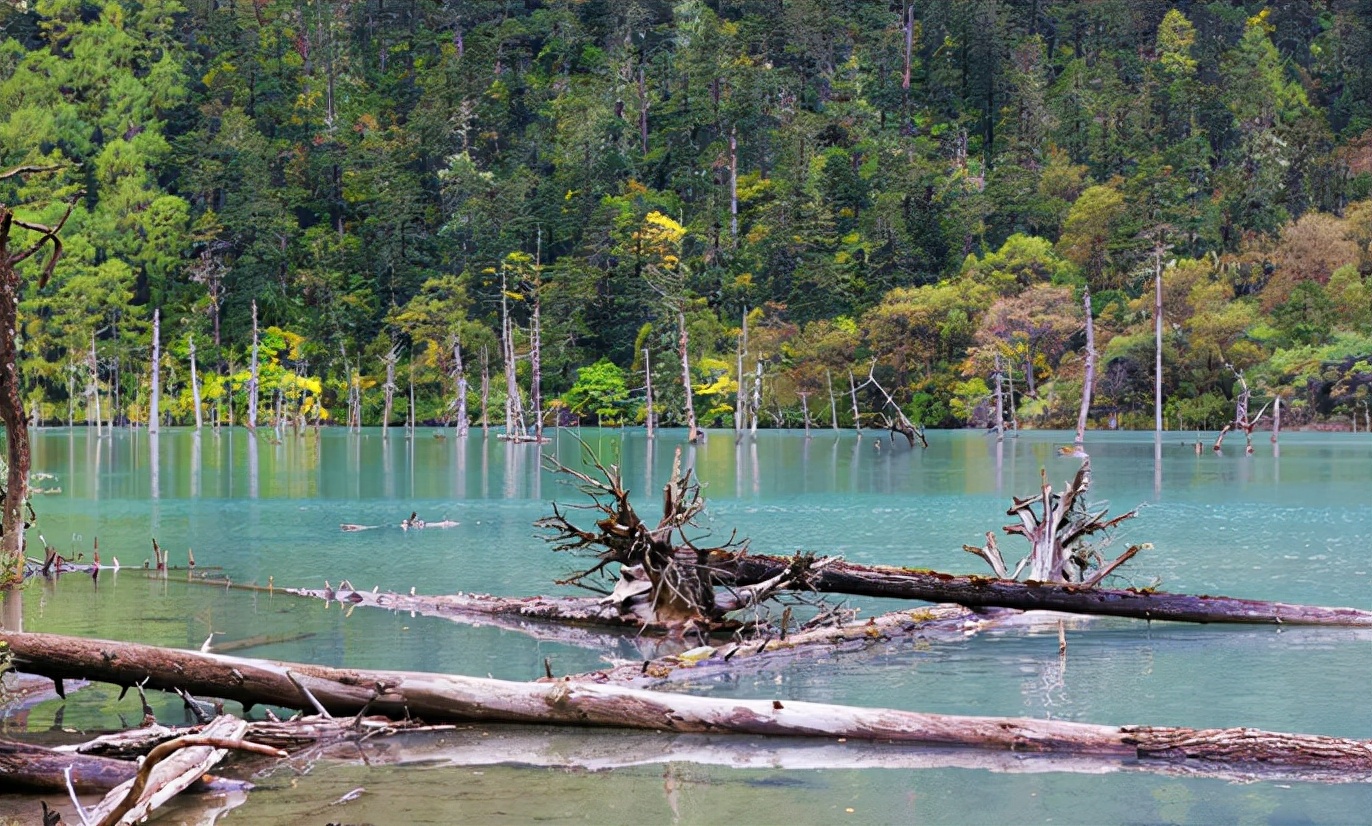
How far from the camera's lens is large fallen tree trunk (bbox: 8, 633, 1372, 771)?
10359 millimetres

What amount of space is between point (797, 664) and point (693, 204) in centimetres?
9691

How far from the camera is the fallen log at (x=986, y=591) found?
48.8ft

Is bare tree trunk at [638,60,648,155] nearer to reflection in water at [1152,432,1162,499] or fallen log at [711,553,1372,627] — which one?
reflection in water at [1152,432,1162,499]

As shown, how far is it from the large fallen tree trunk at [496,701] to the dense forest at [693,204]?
6631 centimetres

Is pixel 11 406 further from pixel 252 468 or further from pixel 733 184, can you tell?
pixel 733 184

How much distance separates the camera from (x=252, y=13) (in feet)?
431

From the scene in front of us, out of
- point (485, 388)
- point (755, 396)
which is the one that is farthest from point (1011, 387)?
point (485, 388)

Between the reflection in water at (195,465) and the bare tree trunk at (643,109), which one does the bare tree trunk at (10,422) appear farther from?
the bare tree trunk at (643,109)

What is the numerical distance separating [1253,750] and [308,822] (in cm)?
665

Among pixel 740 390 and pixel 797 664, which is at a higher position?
pixel 740 390

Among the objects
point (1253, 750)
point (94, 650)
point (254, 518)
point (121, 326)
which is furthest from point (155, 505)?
point (121, 326)

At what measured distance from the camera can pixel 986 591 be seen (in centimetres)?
1497

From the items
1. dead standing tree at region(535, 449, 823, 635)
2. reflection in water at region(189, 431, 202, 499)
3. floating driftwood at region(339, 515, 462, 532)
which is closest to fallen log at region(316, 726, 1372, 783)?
dead standing tree at region(535, 449, 823, 635)

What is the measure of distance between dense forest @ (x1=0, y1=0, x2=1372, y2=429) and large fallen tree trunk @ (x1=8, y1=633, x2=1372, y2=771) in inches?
2611
